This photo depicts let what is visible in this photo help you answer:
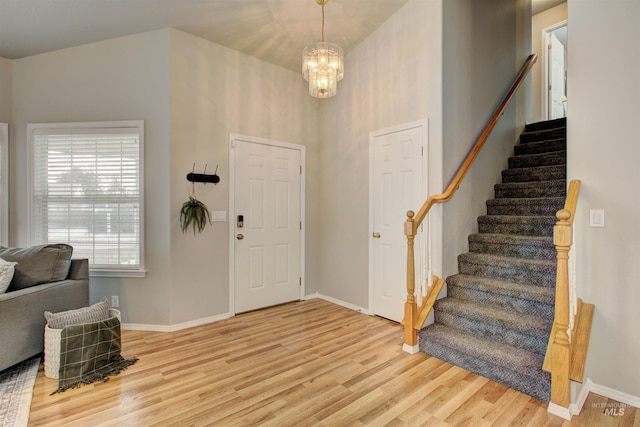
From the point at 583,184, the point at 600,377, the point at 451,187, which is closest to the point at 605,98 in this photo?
the point at 583,184

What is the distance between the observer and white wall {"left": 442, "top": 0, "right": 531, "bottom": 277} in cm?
302

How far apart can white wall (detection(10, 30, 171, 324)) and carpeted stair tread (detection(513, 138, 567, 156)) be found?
161 inches

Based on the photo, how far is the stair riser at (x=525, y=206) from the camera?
121 inches

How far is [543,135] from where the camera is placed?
391cm

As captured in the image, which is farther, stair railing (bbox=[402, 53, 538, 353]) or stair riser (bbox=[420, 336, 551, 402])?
stair railing (bbox=[402, 53, 538, 353])

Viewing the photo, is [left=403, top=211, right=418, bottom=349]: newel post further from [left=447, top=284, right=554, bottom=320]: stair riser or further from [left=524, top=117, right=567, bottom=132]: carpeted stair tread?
[left=524, top=117, right=567, bottom=132]: carpeted stair tread

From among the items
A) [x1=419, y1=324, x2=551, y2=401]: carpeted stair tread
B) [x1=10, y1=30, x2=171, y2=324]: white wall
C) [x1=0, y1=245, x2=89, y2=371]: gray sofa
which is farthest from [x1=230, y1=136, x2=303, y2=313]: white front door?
[x1=419, y1=324, x2=551, y2=401]: carpeted stair tread

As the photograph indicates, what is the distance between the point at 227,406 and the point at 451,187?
97.2 inches

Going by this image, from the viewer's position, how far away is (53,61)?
10.5 ft

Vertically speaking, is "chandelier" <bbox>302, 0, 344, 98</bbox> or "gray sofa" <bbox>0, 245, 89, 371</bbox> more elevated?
"chandelier" <bbox>302, 0, 344, 98</bbox>

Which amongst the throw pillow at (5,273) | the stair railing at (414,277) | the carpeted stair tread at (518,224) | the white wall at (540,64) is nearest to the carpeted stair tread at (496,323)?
the stair railing at (414,277)

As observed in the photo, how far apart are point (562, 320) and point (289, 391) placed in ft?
5.81

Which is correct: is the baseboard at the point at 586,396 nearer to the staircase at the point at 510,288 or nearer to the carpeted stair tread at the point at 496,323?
the staircase at the point at 510,288

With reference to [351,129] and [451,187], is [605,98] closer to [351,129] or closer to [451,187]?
[451,187]
